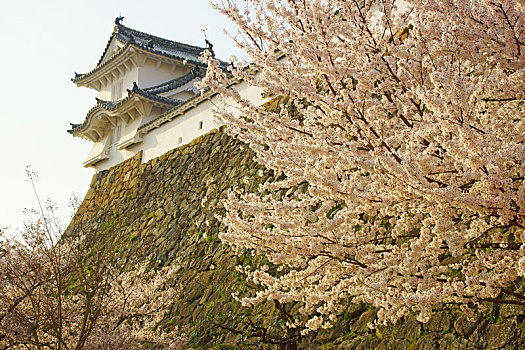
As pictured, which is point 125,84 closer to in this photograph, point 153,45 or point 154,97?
point 153,45

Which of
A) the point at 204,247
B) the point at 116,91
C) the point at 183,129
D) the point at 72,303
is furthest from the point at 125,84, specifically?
the point at 72,303

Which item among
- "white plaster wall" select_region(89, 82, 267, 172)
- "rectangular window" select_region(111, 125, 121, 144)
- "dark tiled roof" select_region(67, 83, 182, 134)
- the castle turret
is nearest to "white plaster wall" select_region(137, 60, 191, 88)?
the castle turret

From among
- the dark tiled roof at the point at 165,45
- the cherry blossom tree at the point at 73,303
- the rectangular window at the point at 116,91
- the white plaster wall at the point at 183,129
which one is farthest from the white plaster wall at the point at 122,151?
the cherry blossom tree at the point at 73,303

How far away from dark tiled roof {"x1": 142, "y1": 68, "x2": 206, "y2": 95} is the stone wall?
9.33 ft

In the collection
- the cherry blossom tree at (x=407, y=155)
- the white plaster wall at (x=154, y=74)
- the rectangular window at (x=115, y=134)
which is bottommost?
the cherry blossom tree at (x=407, y=155)

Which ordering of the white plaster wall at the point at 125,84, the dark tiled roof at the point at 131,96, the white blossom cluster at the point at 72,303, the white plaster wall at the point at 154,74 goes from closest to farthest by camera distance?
1. the white blossom cluster at the point at 72,303
2. the dark tiled roof at the point at 131,96
3. the white plaster wall at the point at 154,74
4. the white plaster wall at the point at 125,84

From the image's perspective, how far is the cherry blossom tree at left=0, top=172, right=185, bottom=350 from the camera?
240 inches

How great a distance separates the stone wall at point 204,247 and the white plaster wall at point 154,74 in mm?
3774

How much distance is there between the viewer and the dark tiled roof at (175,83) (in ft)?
59.1

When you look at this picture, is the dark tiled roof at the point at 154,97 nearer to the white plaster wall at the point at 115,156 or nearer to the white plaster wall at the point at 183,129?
the white plaster wall at the point at 183,129

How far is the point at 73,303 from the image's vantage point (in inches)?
376

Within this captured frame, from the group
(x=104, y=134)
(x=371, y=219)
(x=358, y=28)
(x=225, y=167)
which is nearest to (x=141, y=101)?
(x=104, y=134)

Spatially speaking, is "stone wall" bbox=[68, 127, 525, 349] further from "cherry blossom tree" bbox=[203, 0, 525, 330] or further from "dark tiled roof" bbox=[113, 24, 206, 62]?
"dark tiled roof" bbox=[113, 24, 206, 62]

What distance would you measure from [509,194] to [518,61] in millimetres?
1203
